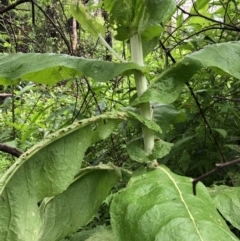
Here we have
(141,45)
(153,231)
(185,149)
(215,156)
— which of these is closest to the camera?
(153,231)

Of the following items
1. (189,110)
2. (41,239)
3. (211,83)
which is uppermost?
(211,83)

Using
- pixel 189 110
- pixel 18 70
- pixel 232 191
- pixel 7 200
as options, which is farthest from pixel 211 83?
pixel 7 200

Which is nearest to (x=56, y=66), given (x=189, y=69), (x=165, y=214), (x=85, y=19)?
(x=85, y=19)

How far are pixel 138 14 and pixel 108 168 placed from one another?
1.40 ft

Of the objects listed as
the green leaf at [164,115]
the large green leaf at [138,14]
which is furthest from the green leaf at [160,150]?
the large green leaf at [138,14]

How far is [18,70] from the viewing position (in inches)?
38.0

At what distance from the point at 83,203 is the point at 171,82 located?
16.4 inches

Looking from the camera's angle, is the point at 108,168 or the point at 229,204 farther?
the point at 108,168

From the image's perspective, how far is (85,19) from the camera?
3.59ft

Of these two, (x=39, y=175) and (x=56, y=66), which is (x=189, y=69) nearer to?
(x=56, y=66)

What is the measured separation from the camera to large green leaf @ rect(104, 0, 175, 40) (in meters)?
0.99

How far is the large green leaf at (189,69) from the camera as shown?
0.91m

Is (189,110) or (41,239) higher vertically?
(189,110)

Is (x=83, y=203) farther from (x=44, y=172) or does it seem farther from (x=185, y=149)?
(x=185, y=149)
